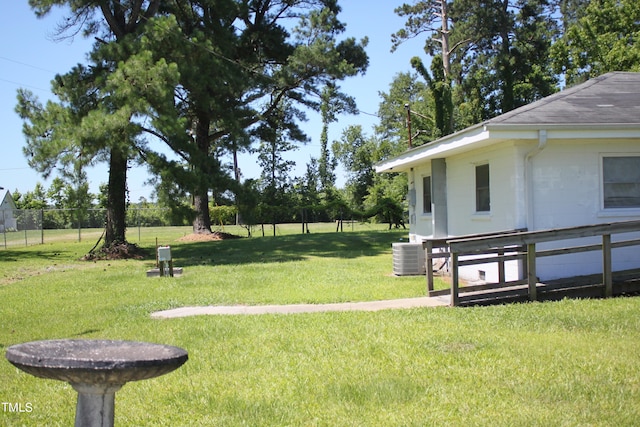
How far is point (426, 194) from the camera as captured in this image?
15.4 meters

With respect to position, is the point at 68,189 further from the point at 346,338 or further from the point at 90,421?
the point at 90,421

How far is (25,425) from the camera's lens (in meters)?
4.54

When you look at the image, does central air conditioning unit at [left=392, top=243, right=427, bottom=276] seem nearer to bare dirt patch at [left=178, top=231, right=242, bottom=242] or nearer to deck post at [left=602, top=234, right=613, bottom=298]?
deck post at [left=602, top=234, right=613, bottom=298]

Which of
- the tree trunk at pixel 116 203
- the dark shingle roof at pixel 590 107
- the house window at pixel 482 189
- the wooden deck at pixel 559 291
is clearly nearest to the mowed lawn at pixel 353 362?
the wooden deck at pixel 559 291

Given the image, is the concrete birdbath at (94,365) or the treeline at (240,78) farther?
the treeline at (240,78)

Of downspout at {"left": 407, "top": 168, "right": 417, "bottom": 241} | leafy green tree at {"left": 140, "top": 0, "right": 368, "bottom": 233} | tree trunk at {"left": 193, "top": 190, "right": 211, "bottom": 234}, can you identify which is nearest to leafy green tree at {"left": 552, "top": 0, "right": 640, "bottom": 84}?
leafy green tree at {"left": 140, "top": 0, "right": 368, "bottom": 233}

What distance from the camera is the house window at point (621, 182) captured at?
418 inches

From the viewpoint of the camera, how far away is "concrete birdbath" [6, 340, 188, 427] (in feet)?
8.69

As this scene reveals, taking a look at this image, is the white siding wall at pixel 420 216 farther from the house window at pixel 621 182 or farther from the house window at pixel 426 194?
the house window at pixel 621 182

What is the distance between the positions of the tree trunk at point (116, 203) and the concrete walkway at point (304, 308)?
13064mm

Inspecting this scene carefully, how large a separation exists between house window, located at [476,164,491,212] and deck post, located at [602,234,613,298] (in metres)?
2.91

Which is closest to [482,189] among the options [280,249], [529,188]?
[529,188]

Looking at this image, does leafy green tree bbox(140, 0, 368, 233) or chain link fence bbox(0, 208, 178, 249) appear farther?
chain link fence bbox(0, 208, 178, 249)

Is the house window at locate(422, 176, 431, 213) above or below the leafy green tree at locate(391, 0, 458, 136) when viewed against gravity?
below
